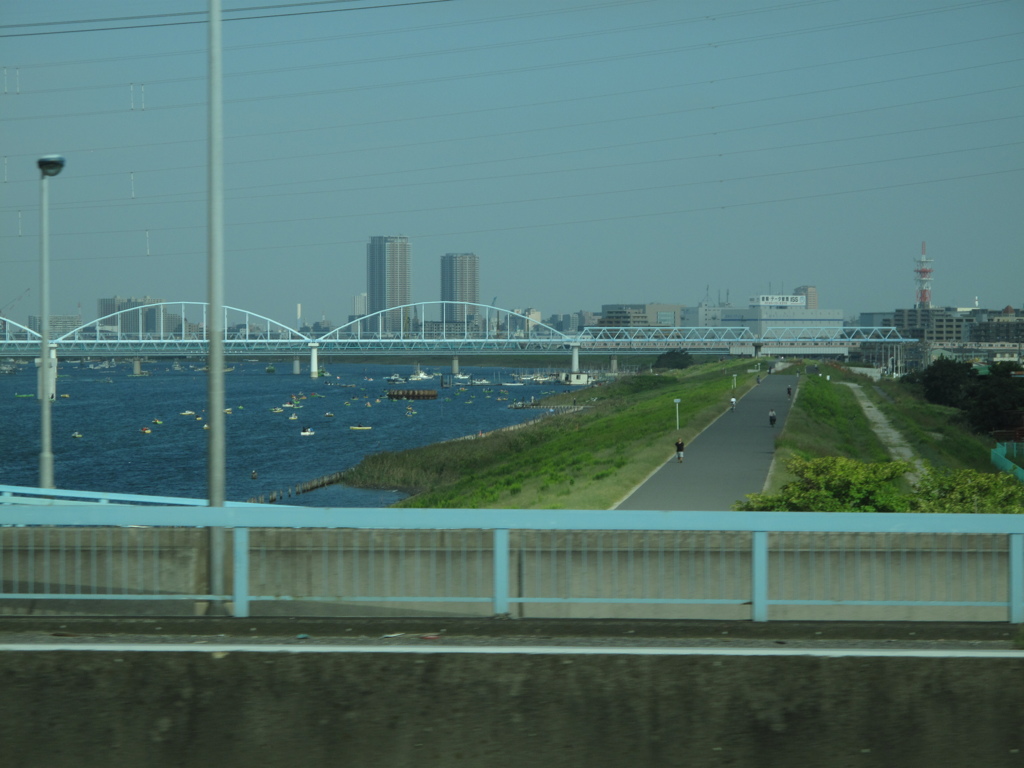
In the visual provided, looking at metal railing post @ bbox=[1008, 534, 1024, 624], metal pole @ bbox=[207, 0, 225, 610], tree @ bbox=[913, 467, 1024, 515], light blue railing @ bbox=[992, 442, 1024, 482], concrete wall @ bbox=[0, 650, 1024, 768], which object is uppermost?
metal pole @ bbox=[207, 0, 225, 610]

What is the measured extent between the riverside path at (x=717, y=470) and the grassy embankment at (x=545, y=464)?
25.6 inches

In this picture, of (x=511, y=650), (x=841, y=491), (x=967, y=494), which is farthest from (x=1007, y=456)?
(x=511, y=650)

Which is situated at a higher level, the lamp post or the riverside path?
the lamp post

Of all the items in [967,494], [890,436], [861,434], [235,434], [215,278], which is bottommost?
[235,434]

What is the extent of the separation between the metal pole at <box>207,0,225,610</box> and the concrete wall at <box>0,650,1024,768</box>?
2436mm

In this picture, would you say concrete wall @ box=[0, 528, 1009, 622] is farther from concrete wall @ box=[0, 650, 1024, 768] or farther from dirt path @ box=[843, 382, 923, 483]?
dirt path @ box=[843, 382, 923, 483]

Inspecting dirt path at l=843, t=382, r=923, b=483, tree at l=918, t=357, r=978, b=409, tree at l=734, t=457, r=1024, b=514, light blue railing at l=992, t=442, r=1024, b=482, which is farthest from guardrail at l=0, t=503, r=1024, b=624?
tree at l=918, t=357, r=978, b=409

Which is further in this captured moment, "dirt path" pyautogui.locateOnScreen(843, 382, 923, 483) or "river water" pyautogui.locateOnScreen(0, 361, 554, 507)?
"river water" pyautogui.locateOnScreen(0, 361, 554, 507)

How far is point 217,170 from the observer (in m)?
8.61

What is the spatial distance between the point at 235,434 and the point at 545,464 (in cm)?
4112

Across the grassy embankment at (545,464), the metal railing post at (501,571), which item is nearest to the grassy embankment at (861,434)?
the grassy embankment at (545,464)

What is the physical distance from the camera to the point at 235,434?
7700 centimetres

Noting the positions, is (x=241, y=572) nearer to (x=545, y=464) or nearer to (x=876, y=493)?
(x=876, y=493)

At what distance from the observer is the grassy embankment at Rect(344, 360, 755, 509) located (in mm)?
31016
